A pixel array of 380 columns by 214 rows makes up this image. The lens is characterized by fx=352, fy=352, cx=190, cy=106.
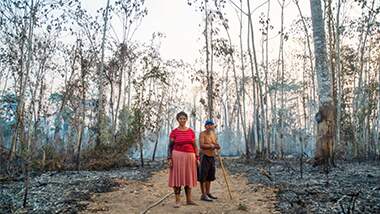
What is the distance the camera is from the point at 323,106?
10.5 metres

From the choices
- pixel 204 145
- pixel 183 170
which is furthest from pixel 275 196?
pixel 183 170

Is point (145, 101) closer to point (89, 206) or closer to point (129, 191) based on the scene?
point (129, 191)

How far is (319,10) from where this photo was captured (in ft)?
36.2

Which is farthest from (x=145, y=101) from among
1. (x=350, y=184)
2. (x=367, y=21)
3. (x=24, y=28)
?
(x=367, y=21)

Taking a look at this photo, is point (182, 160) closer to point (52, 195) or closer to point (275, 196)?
point (275, 196)

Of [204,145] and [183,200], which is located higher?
[204,145]

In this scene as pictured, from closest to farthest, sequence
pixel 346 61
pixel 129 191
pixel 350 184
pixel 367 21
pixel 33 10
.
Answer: pixel 350 184 → pixel 129 191 → pixel 33 10 → pixel 367 21 → pixel 346 61

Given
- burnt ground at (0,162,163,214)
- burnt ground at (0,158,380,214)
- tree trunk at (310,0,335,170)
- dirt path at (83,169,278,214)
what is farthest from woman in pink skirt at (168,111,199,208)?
tree trunk at (310,0,335,170)

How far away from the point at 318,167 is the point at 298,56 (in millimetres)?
21997

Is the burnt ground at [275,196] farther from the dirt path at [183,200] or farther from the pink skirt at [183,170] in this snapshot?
the pink skirt at [183,170]

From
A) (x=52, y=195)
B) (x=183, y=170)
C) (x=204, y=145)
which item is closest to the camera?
(x=183, y=170)

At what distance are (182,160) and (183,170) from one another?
17 cm

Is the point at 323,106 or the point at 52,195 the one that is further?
the point at 323,106

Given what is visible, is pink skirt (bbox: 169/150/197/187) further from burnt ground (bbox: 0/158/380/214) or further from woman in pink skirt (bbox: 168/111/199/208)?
burnt ground (bbox: 0/158/380/214)
